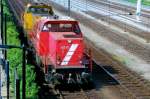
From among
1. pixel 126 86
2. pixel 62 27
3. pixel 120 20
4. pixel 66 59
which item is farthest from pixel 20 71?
pixel 120 20

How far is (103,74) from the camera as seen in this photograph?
2405 centimetres

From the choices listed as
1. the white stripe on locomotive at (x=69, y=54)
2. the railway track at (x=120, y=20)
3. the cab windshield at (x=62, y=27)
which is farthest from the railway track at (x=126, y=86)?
the railway track at (x=120, y=20)

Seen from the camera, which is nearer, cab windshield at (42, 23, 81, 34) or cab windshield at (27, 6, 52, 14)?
cab windshield at (42, 23, 81, 34)

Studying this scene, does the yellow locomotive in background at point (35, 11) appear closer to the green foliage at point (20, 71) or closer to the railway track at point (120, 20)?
the green foliage at point (20, 71)

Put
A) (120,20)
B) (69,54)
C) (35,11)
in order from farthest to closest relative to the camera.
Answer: (120,20) < (35,11) < (69,54)

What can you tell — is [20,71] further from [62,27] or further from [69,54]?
[62,27]

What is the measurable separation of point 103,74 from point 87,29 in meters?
20.5

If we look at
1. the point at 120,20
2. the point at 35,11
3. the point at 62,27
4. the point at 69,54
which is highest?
the point at 62,27

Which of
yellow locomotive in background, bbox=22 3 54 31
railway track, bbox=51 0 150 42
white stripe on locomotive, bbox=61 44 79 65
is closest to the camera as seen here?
white stripe on locomotive, bbox=61 44 79 65

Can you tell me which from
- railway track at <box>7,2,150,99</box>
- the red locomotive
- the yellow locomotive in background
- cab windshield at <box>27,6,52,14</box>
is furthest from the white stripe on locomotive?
cab windshield at <box>27,6,52,14</box>

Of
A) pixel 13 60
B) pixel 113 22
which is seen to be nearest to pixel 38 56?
pixel 13 60

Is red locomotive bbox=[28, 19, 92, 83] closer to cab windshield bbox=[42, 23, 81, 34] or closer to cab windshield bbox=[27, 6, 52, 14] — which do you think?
cab windshield bbox=[42, 23, 81, 34]

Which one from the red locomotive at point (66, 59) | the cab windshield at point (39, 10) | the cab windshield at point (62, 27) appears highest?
the cab windshield at point (62, 27)

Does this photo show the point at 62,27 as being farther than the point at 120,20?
No
